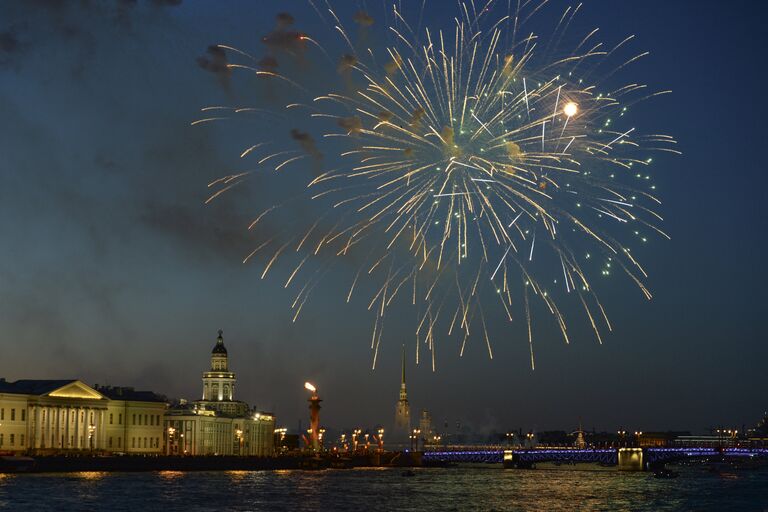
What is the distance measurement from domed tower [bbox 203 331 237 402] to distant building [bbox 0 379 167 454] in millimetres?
27689

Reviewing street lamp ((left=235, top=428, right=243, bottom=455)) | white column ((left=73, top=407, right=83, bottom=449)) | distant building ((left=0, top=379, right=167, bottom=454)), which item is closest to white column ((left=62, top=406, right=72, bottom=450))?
distant building ((left=0, top=379, right=167, bottom=454))

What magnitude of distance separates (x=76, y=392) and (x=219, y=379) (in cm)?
4624

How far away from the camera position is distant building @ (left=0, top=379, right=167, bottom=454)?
13875 centimetres

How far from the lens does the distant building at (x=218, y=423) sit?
17162 cm

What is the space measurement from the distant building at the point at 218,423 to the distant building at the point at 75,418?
7.70 metres

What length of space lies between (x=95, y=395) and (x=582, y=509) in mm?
88298

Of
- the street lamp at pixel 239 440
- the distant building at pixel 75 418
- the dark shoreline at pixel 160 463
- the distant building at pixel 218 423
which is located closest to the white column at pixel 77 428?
the distant building at pixel 75 418

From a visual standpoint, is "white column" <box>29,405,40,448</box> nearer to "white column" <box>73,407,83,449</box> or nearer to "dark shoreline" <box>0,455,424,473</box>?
"white column" <box>73,407,83,449</box>

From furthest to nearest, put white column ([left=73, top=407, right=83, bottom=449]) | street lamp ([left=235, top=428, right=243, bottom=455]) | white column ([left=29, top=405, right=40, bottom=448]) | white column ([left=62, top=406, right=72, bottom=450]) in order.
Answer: street lamp ([left=235, top=428, right=243, bottom=455]), white column ([left=73, top=407, right=83, bottom=449]), white column ([left=62, top=406, right=72, bottom=450]), white column ([left=29, top=405, right=40, bottom=448])

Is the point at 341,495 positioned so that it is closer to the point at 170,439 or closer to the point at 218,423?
the point at 170,439

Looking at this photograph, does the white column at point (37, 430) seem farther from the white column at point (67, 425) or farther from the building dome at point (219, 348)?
the building dome at point (219, 348)

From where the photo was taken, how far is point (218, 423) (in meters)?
180

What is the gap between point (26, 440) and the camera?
139m

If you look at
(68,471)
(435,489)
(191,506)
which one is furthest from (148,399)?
(191,506)
